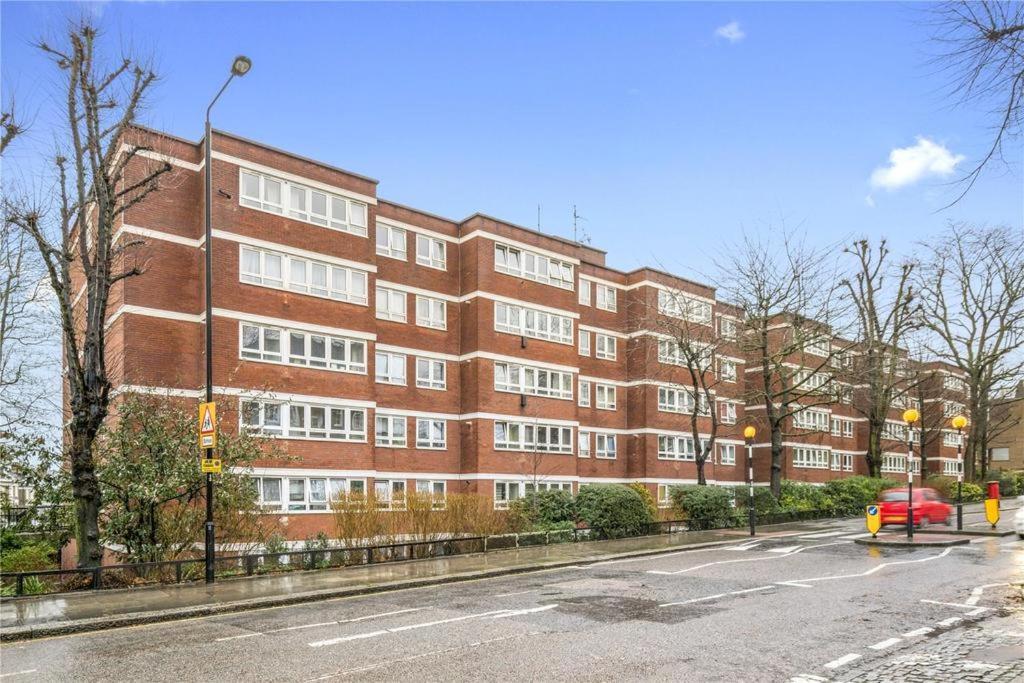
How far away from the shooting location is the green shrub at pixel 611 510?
2480 cm

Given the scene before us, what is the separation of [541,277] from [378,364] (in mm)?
10327

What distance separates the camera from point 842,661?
8648mm

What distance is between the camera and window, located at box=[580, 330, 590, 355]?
44.4m

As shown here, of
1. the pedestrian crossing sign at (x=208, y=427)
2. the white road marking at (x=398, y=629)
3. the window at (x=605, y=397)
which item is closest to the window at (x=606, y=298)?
the window at (x=605, y=397)

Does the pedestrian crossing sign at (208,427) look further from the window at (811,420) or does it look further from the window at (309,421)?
the window at (811,420)

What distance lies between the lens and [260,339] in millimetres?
28172

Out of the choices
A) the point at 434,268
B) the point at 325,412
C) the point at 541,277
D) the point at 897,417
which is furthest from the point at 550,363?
the point at 897,417

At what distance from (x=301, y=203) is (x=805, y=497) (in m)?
26.5

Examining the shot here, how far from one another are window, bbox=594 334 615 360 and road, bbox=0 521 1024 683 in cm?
2902

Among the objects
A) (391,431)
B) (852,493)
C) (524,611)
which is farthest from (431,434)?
(524,611)

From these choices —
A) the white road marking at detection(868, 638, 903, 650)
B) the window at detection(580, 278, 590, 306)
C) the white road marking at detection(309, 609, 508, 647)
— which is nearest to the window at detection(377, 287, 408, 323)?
the window at detection(580, 278, 590, 306)

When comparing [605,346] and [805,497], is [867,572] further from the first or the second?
[605,346]

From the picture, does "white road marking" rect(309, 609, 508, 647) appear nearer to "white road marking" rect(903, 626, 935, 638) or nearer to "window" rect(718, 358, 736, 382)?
"white road marking" rect(903, 626, 935, 638)

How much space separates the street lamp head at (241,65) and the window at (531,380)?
75.0ft
